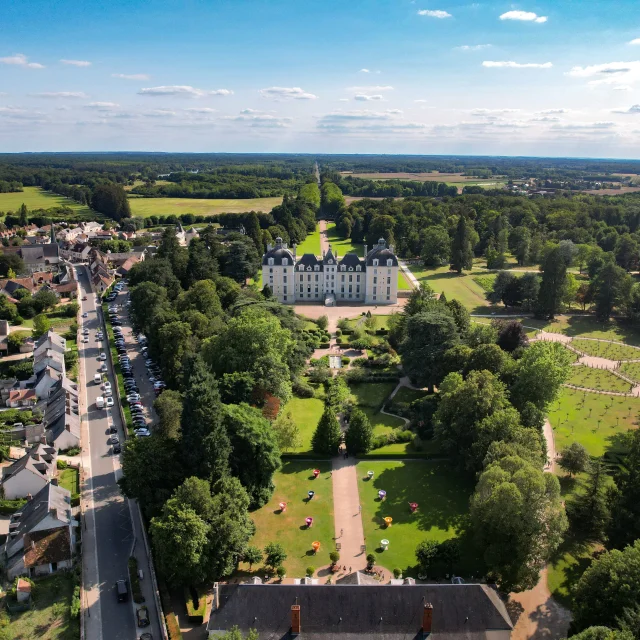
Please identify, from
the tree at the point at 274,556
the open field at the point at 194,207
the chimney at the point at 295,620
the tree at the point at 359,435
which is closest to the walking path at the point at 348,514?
the tree at the point at 359,435

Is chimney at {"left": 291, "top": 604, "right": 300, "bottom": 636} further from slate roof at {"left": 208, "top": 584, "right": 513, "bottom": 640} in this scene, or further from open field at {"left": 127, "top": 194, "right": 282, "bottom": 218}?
open field at {"left": 127, "top": 194, "right": 282, "bottom": 218}

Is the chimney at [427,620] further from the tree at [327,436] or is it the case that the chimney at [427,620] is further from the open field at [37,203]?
the open field at [37,203]

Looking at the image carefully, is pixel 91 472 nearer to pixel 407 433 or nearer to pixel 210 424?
pixel 210 424

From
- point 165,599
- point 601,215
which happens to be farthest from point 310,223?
point 165,599

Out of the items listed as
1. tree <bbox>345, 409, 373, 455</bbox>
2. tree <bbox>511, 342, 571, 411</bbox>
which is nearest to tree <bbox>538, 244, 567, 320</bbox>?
tree <bbox>511, 342, 571, 411</bbox>

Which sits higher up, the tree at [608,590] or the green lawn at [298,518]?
the tree at [608,590]

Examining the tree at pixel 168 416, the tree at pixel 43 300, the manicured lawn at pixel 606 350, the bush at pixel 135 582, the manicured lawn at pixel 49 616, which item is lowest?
the manicured lawn at pixel 49 616

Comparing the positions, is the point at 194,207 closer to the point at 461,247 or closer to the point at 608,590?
the point at 461,247

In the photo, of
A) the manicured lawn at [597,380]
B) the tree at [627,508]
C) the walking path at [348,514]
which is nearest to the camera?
the tree at [627,508]

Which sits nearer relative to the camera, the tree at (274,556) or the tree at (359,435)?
the tree at (274,556)
